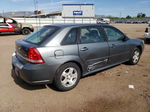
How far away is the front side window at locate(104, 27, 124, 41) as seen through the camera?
4.25m

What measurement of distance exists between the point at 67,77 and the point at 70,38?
0.94 metres

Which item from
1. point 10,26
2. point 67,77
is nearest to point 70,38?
point 67,77

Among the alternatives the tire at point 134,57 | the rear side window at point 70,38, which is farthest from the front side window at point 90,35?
the tire at point 134,57

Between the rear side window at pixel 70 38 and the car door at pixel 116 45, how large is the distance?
45.6 inches

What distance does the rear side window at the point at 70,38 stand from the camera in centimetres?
330

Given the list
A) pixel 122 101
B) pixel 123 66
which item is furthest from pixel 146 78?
pixel 122 101

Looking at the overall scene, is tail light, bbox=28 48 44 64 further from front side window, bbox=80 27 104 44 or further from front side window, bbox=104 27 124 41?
front side window, bbox=104 27 124 41

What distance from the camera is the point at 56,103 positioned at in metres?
3.03

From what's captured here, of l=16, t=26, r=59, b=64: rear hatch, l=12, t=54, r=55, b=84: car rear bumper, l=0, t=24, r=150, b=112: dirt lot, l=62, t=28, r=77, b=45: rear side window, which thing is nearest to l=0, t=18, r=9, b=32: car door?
l=0, t=24, r=150, b=112: dirt lot

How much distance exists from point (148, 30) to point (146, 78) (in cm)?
634

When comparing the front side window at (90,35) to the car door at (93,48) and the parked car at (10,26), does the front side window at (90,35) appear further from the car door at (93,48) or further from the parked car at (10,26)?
the parked car at (10,26)

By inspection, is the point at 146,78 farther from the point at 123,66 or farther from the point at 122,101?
the point at 122,101

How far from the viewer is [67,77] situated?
11.3 feet

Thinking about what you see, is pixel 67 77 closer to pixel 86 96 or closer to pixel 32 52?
pixel 86 96
